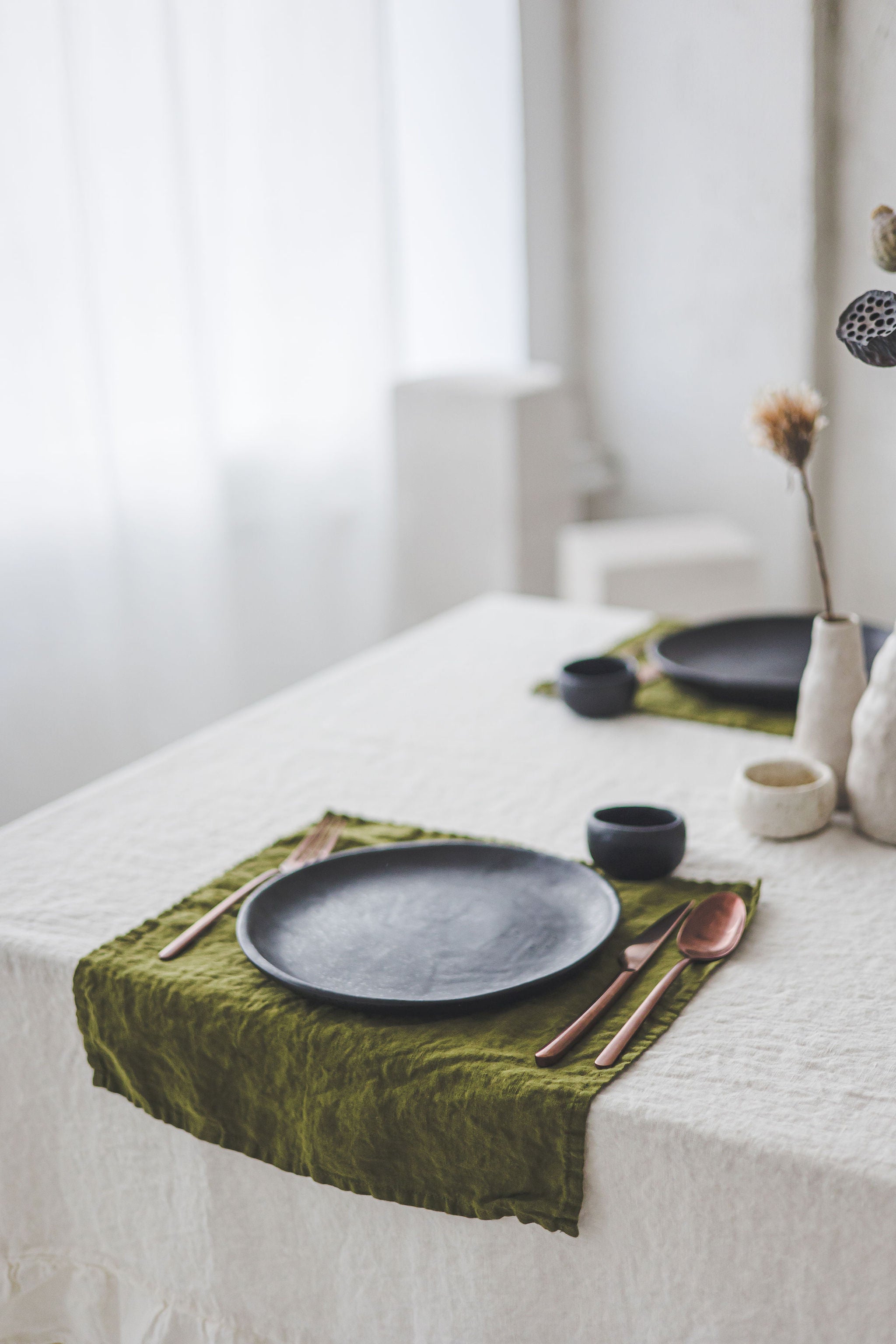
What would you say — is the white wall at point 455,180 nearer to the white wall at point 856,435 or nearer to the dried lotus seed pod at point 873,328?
the white wall at point 856,435

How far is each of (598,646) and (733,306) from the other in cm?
201

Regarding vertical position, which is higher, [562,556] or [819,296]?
[819,296]

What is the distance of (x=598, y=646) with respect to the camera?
1568 mm

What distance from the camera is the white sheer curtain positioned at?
2.17m

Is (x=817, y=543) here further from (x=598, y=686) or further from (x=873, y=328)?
(x=598, y=686)

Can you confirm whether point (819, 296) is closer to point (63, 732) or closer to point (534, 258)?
point (534, 258)

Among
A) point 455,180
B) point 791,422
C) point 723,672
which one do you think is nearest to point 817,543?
point 791,422

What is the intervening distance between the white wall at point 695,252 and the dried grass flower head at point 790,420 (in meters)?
2.20

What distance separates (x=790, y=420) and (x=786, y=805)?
297mm

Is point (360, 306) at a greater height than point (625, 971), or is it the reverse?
point (360, 306)

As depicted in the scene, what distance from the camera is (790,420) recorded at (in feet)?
3.20

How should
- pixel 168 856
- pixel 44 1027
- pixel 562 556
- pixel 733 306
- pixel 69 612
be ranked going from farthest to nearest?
pixel 733 306 → pixel 562 556 → pixel 69 612 → pixel 168 856 → pixel 44 1027

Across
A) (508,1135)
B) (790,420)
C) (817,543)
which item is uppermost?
(790,420)

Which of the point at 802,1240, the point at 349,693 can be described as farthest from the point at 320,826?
the point at 802,1240
